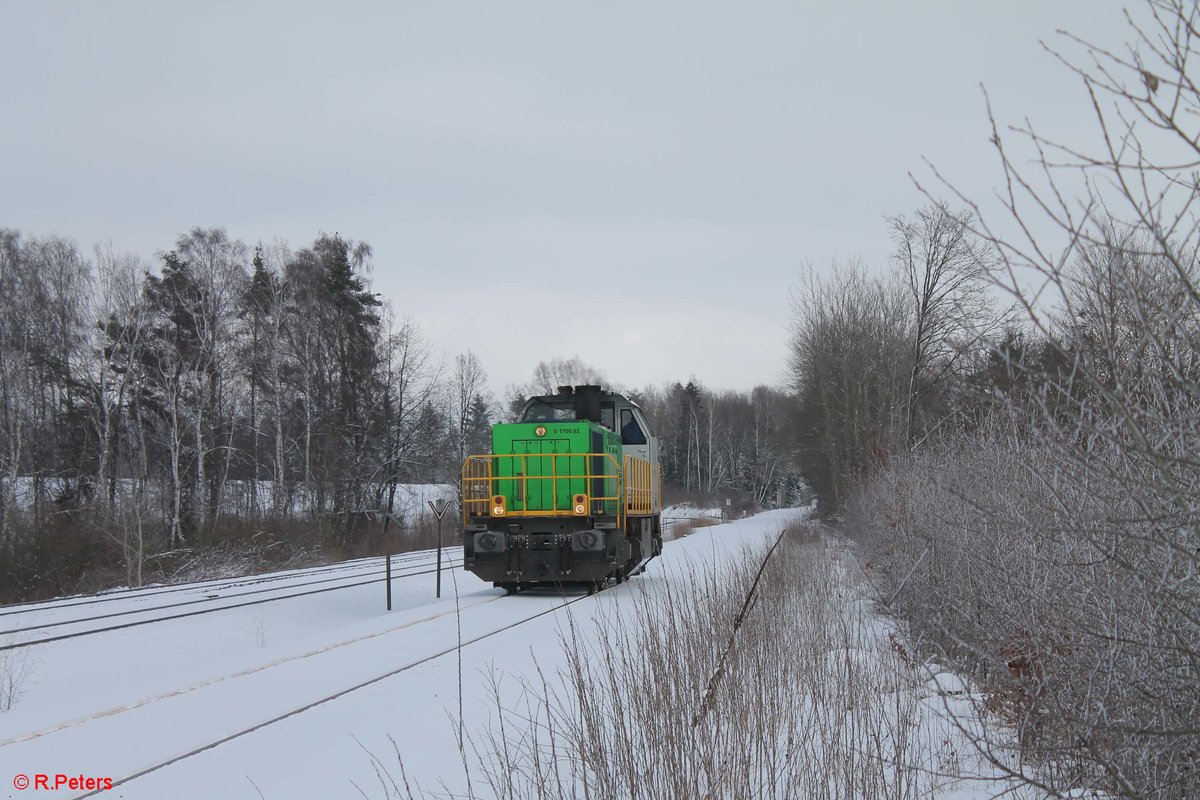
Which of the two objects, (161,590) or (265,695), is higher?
(265,695)

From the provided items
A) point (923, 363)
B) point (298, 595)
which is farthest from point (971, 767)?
point (923, 363)

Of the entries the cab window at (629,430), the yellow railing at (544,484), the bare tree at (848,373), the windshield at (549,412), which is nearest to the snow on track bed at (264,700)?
the yellow railing at (544,484)

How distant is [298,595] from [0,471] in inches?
553

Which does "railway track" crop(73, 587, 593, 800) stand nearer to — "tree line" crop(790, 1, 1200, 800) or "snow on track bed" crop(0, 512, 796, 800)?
"snow on track bed" crop(0, 512, 796, 800)

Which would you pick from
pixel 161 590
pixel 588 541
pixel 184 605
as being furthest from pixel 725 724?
pixel 161 590

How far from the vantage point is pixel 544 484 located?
1491 centimetres

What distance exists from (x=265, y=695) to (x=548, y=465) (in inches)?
318

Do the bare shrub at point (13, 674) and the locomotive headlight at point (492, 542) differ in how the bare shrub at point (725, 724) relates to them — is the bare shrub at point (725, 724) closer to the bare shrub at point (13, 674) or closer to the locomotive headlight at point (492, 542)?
the bare shrub at point (13, 674)

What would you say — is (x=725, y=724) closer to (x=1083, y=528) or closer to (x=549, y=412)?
(x=1083, y=528)

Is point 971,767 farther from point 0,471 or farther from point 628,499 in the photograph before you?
point 0,471

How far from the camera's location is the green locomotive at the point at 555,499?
1394 cm

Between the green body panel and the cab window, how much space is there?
2251mm

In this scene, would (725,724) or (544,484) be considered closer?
(725,724)

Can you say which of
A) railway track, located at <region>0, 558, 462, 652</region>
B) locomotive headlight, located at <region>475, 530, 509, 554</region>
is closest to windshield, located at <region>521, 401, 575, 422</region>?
locomotive headlight, located at <region>475, 530, 509, 554</region>
